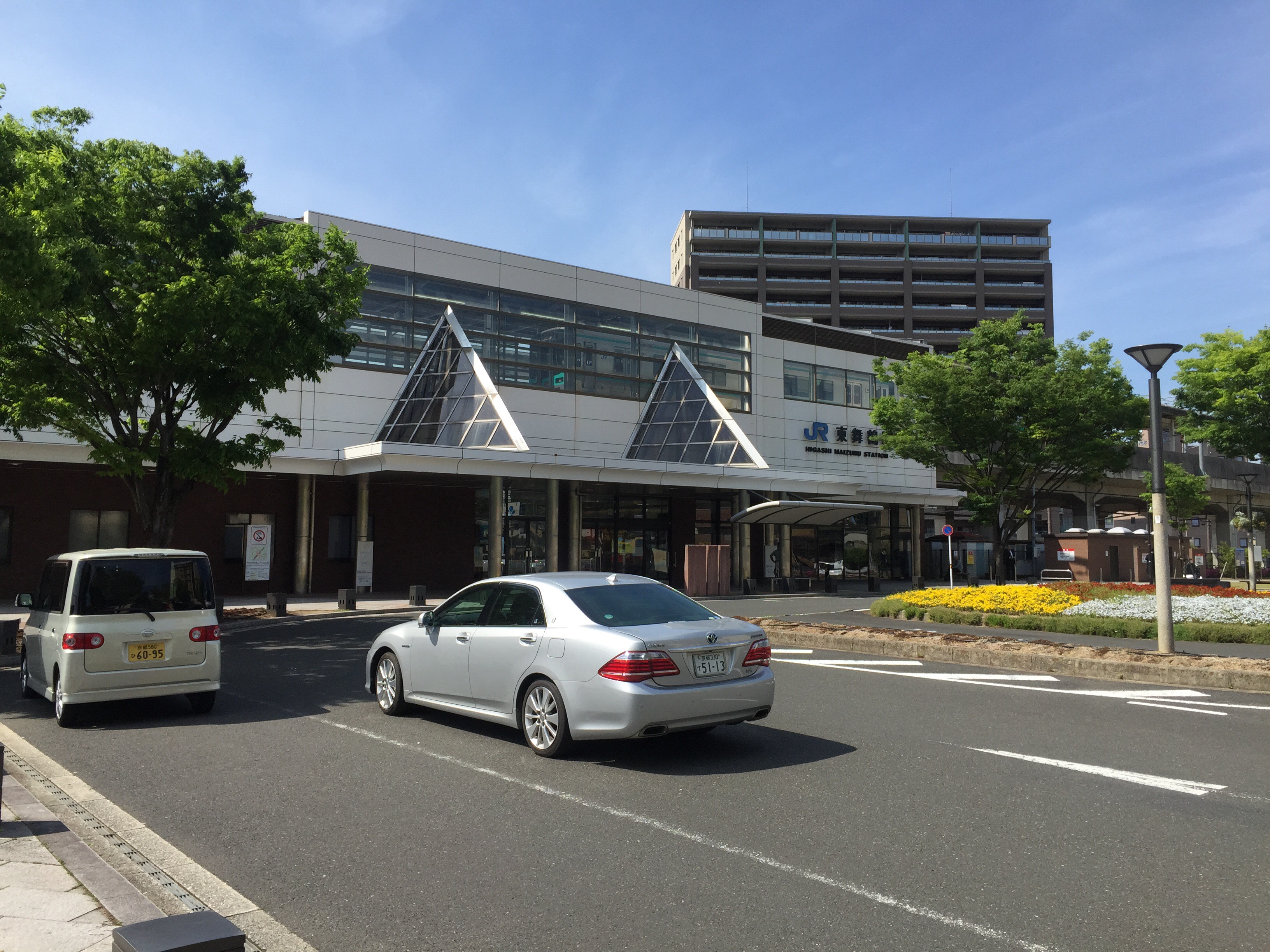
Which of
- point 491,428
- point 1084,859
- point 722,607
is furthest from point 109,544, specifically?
point 1084,859

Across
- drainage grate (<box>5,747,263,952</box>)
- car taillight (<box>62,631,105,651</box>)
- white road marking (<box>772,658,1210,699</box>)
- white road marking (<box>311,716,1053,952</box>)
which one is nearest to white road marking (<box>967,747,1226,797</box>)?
white road marking (<box>311,716,1053,952</box>)

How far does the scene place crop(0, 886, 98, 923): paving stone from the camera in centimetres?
418

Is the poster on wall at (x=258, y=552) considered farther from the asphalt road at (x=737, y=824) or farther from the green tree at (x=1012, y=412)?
the green tree at (x=1012, y=412)

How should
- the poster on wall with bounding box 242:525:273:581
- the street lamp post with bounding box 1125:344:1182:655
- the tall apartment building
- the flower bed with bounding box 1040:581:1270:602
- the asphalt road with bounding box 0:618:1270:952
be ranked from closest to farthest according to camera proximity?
the asphalt road with bounding box 0:618:1270:952 → the street lamp post with bounding box 1125:344:1182:655 → the flower bed with bounding box 1040:581:1270:602 → the poster on wall with bounding box 242:525:273:581 → the tall apartment building

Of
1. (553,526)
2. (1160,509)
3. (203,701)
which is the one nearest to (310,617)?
(553,526)

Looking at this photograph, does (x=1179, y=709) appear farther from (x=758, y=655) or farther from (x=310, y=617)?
(x=310, y=617)

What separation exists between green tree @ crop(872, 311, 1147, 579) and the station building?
3753 mm

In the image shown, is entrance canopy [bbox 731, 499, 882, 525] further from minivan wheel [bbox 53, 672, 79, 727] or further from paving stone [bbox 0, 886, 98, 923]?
paving stone [bbox 0, 886, 98, 923]

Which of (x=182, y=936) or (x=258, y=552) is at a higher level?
(x=258, y=552)

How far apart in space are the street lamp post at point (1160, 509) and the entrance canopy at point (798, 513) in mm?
16667

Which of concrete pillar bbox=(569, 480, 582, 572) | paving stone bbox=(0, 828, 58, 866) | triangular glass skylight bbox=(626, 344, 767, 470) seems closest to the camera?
paving stone bbox=(0, 828, 58, 866)

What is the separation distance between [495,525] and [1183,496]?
137 ft

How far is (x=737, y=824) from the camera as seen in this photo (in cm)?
561

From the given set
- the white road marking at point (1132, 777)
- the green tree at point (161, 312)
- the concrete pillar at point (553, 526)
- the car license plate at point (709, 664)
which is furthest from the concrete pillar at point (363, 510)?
the white road marking at point (1132, 777)
